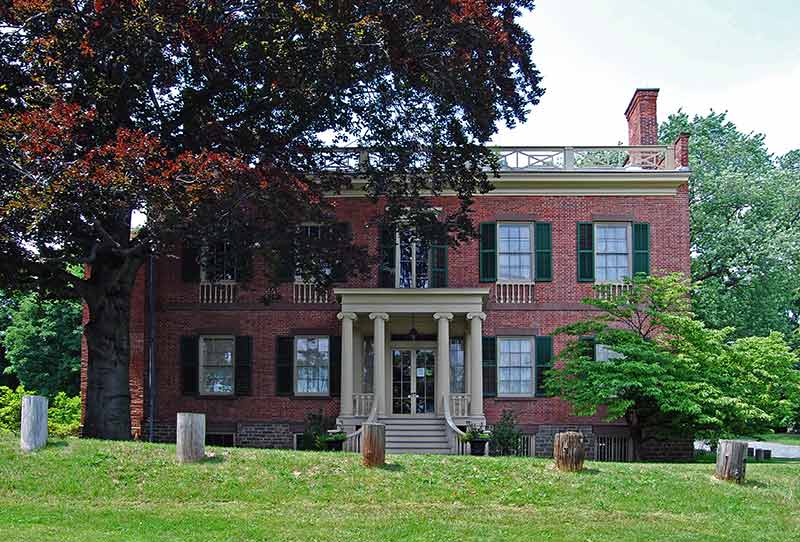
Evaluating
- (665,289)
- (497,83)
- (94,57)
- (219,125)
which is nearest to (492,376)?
(665,289)

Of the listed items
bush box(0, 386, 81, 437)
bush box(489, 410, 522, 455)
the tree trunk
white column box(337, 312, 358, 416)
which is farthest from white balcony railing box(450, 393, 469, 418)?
bush box(0, 386, 81, 437)

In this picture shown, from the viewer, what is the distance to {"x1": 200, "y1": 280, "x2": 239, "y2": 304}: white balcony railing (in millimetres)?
27094

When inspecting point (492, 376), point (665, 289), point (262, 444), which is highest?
point (665, 289)

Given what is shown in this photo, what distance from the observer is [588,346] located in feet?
78.7

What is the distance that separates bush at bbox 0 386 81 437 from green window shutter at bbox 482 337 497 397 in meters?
10.8

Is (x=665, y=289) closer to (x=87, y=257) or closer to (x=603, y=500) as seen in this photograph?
(x=603, y=500)

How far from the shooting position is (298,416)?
87.2 ft

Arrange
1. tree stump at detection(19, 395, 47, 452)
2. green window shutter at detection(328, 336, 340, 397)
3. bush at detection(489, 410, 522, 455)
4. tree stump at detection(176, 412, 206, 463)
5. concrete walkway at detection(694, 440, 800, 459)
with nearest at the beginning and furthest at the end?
tree stump at detection(176, 412, 206, 463), tree stump at detection(19, 395, 47, 452), bush at detection(489, 410, 522, 455), green window shutter at detection(328, 336, 340, 397), concrete walkway at detection(694, 440, 800, 459)

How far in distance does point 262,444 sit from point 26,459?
39.7ft

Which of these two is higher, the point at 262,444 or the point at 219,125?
the point at 219,125

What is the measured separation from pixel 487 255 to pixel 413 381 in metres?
4.09

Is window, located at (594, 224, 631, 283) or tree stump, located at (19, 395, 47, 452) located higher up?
window, located at (594, 224, 631, 283)

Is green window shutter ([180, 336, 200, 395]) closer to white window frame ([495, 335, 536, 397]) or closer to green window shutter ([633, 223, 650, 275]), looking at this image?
white window frame ([495, 335, 536, 397])

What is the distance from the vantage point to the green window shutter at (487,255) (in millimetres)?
26609
